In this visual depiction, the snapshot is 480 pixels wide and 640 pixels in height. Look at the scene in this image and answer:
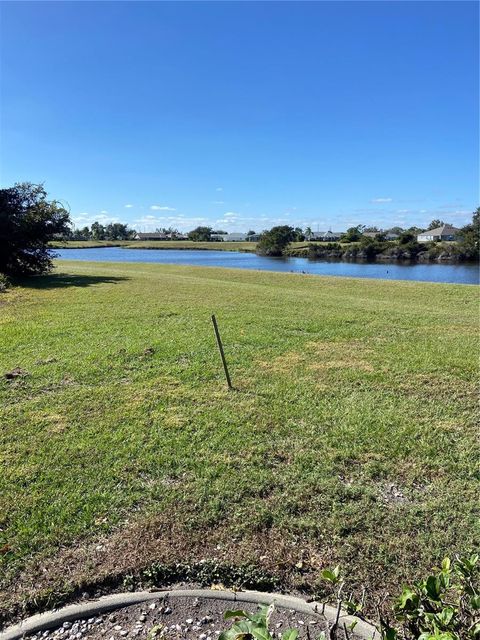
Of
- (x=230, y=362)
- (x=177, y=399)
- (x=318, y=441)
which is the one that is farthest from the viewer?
(x=230, y=362)

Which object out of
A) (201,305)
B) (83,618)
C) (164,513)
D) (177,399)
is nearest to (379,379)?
(177,399)

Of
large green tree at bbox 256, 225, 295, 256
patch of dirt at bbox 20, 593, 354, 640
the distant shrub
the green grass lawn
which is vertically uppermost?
large green tree at bbox 256, 225, 295, 256

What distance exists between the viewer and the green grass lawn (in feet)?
8.51

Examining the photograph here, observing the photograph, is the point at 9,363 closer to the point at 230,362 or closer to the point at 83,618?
the point at 230,362

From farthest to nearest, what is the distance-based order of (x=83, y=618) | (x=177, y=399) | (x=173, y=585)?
(x=177, y=399), (x=173, y=585), (x=83, y=618)

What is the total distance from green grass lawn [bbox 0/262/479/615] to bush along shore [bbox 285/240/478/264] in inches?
2276

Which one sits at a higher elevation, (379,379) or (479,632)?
(479,632)

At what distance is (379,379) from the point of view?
5672 mm

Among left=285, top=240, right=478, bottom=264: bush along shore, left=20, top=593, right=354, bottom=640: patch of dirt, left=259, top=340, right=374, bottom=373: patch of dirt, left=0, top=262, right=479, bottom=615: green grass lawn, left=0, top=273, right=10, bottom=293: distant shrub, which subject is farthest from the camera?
left=285, top=240, right=478, bottom=264: bush along shore

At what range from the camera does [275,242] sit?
268 feet

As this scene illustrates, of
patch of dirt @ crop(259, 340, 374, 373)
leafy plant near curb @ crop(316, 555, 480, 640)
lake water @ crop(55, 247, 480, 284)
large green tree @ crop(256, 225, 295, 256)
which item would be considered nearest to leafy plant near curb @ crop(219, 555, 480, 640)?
leafy plant near curb @ crop(316, 555, 480, 640)

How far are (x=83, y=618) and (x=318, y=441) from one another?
236 cm

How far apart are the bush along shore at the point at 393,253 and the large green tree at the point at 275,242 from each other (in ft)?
15.6

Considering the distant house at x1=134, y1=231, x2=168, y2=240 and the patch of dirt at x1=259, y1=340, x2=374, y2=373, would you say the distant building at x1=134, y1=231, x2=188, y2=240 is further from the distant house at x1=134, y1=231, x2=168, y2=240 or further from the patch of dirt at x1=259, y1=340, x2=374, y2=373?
the patch of dirt at x1=259, y1=340, x2=374, y2=373
